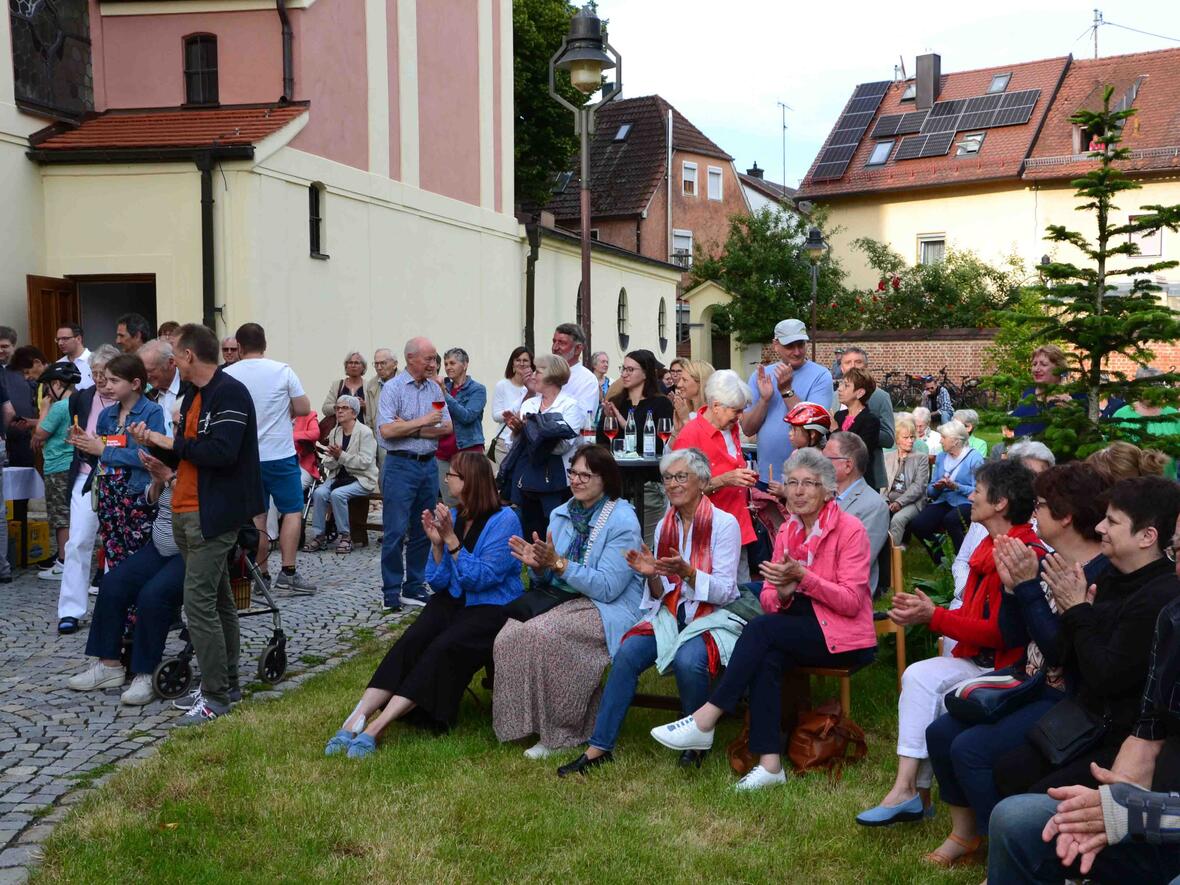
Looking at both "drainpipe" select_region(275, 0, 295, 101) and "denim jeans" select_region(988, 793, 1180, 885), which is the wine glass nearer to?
"denim jeans" select_region(988, 793, 1180, 885)

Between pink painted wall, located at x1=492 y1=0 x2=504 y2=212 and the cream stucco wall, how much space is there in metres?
21.4

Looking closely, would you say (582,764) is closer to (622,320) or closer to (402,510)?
(402,510)

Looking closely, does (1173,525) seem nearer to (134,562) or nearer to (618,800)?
(618,800)

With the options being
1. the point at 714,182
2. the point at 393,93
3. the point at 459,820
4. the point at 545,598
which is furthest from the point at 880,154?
the point at 459,820

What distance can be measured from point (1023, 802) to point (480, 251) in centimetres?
2258

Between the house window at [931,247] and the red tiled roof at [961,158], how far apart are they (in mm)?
1999

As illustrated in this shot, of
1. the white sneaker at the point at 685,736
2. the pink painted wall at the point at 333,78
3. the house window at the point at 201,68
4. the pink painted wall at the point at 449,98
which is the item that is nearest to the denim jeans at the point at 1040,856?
the white sneaker at the point at 685,736

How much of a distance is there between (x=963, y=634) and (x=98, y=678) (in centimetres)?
519

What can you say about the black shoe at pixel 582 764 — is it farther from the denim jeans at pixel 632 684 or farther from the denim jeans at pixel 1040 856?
the denim jeans at pixel 1040 856

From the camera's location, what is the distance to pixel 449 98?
79.5ft

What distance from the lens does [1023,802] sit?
3.84 metres

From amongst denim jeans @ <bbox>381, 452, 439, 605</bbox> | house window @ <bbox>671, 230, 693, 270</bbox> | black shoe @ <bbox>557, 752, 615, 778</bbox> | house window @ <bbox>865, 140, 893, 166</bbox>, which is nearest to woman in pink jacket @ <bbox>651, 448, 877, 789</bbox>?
black shoe @ <bbox>557, 752, 615, 778</bbox>

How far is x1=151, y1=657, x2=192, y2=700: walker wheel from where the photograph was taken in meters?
7.27

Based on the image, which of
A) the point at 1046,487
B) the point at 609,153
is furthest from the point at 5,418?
the point at 609,153
